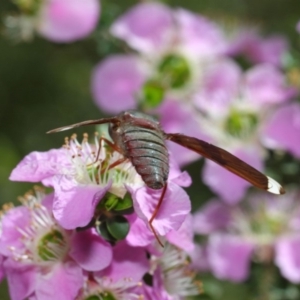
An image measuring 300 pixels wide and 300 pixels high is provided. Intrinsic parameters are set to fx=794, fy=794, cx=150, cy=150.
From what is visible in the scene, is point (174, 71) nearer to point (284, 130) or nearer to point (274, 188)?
point (284, 130)

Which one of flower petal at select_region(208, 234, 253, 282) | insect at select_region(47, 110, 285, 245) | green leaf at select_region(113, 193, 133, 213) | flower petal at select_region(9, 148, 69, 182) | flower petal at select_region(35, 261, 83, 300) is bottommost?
flower petal at select_region(208, 234, 253, 282)

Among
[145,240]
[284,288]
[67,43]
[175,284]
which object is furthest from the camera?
[67,43]

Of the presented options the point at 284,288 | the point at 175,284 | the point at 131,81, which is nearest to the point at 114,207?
the point at 175,284

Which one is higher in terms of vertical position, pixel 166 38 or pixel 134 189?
pixel 134 189

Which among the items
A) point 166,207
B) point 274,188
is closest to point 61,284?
point 166,207

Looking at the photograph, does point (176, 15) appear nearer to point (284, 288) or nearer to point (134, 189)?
point (284, 288)

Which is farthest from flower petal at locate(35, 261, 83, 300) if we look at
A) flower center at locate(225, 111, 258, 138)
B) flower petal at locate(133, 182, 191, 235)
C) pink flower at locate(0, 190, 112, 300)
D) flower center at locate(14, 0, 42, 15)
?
flower center at locate(14, 0, 42, 15)

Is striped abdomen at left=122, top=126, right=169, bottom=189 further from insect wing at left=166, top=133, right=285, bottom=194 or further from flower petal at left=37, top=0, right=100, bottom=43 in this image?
flower petal at left=37, top=0, right=100, bottom=43
